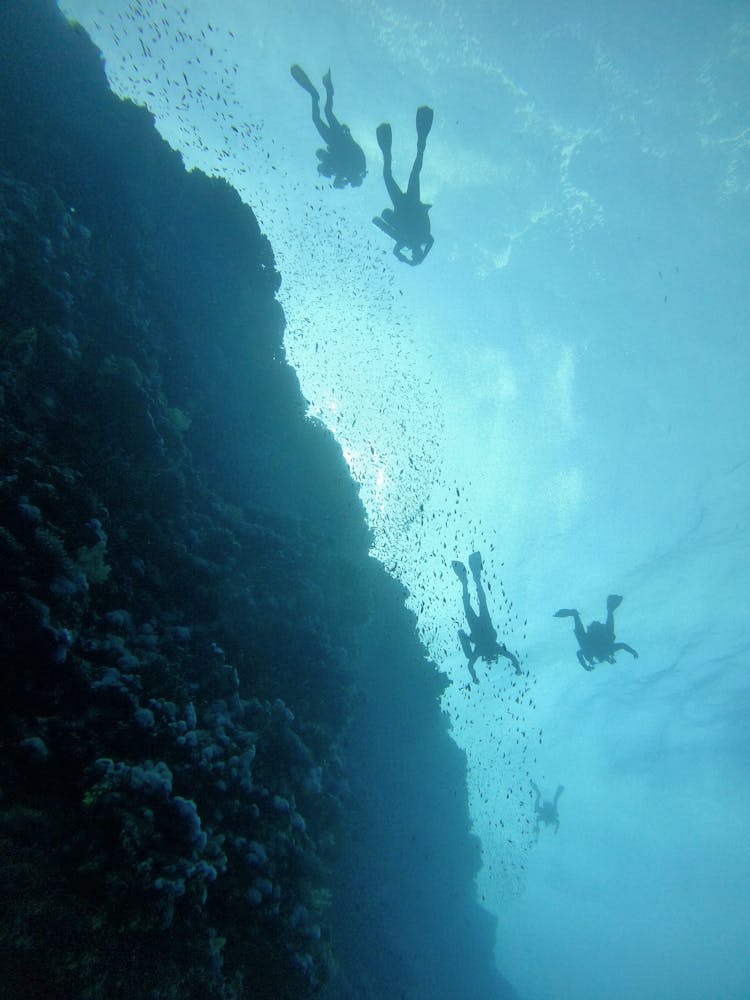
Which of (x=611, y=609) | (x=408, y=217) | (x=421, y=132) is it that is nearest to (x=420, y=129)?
(x=421, y=132)

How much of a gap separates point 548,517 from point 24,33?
2745 centimetres

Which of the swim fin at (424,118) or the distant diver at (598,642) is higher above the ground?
the swim fin at (424,118)

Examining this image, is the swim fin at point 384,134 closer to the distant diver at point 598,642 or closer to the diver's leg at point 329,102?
the diver's leg at point 329,102

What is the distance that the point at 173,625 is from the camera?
6723 mm

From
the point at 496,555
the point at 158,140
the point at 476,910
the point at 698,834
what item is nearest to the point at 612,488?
the point at 496,555

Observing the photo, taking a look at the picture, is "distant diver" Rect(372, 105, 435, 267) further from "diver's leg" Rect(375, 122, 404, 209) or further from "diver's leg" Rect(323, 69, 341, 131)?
"diver's leg" Rect(323, 69, 341, 131)

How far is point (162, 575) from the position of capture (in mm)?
7180

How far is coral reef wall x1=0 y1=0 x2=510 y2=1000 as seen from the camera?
145 inches

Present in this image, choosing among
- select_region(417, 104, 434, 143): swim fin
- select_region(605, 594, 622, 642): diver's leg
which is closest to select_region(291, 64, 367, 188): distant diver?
select_region(417, 104, 434, 143): swim fin

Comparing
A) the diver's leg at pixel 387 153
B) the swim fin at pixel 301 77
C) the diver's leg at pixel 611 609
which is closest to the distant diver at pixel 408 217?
the diver's leg at pixel 387 153

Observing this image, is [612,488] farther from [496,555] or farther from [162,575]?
[162,575]

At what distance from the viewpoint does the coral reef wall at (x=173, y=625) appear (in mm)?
3678

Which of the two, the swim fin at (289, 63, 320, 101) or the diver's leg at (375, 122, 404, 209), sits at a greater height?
the swim fin at (289, 63, 320, 101)

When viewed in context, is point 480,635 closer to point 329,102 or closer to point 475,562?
point 475,562
